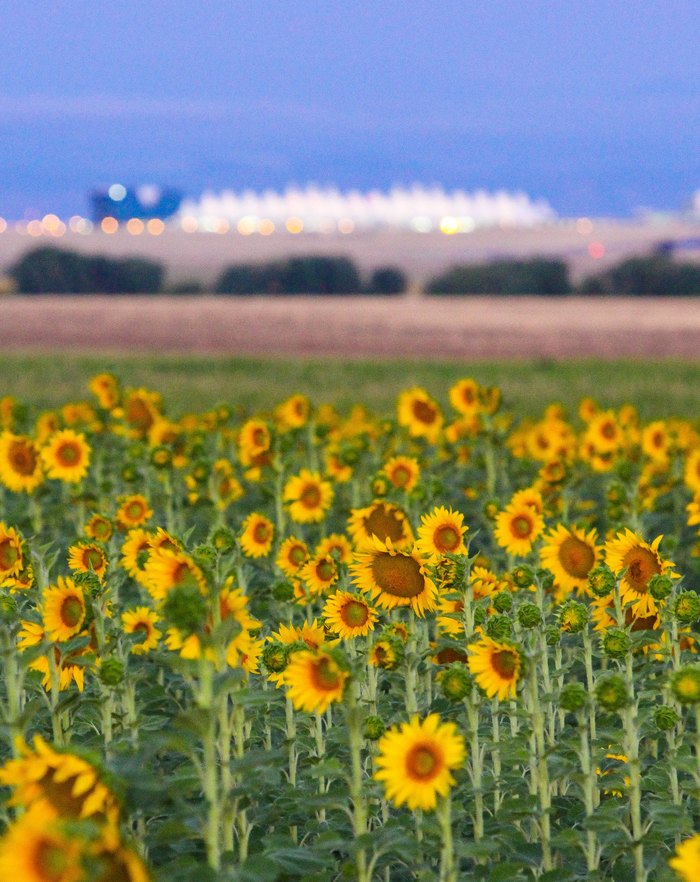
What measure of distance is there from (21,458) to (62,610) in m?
3.20

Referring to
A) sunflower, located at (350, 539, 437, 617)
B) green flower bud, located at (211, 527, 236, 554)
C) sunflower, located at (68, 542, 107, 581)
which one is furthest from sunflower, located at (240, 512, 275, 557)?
sunflower, located at (350, 539, 437, 617)

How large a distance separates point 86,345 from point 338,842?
29637mm

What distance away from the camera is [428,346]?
31453 mm

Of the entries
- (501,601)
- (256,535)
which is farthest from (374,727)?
(256,535)

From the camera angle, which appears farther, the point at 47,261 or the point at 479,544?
the point at 47,261

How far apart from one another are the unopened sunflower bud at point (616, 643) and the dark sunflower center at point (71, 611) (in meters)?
1.64

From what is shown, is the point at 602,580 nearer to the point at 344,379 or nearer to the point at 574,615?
the point at 574,615

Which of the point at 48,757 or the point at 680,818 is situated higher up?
the point at 48,757

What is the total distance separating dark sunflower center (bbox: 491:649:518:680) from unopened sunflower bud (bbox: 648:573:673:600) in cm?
83

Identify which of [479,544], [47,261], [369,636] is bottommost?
[479,544]

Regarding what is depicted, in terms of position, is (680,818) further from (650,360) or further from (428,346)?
(428,346)

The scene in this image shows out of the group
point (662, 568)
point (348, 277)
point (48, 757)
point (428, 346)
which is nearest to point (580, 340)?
point (428, 346)

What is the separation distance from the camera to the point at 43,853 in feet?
8.22

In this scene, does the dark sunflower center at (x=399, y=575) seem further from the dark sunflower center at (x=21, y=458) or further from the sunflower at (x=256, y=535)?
the dark sunflower center at (x=21, y=458)
